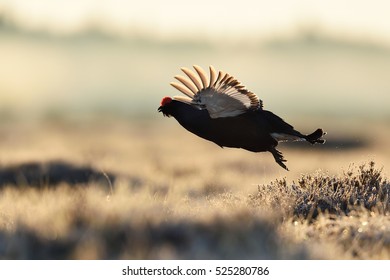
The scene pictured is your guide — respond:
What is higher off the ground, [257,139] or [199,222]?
[257,139]

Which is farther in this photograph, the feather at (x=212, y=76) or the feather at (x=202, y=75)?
the feather at (x=202, y=75)

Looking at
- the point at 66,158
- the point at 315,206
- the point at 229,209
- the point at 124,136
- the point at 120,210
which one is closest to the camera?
the point at 120,210

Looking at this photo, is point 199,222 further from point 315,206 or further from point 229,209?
point 315,206

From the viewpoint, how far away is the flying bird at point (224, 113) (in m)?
9.48

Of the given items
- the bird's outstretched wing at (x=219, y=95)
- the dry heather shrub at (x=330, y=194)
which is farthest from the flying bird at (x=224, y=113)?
the dry heather shrub at (x=330, y=194)

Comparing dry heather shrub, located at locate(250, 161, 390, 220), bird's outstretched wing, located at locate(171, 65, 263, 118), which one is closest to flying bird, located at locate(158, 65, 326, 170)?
bird's outstretched wing, located at locate(171, 65, 263, 118)

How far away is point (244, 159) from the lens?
21234mm

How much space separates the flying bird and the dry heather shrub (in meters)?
0.63

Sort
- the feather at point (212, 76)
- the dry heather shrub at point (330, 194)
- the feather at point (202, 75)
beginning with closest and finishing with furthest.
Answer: the dry heather shrub at point (330, 194), the feather at point (212, 76), the feather at point (202, 75)

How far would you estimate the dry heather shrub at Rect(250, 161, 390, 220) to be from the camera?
8461 millimetres

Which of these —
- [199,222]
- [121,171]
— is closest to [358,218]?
[199,222]

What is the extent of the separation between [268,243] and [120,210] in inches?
53.3

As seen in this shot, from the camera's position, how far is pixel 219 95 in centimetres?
946

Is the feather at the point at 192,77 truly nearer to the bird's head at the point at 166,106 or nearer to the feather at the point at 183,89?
the feather at the point at 183,89
